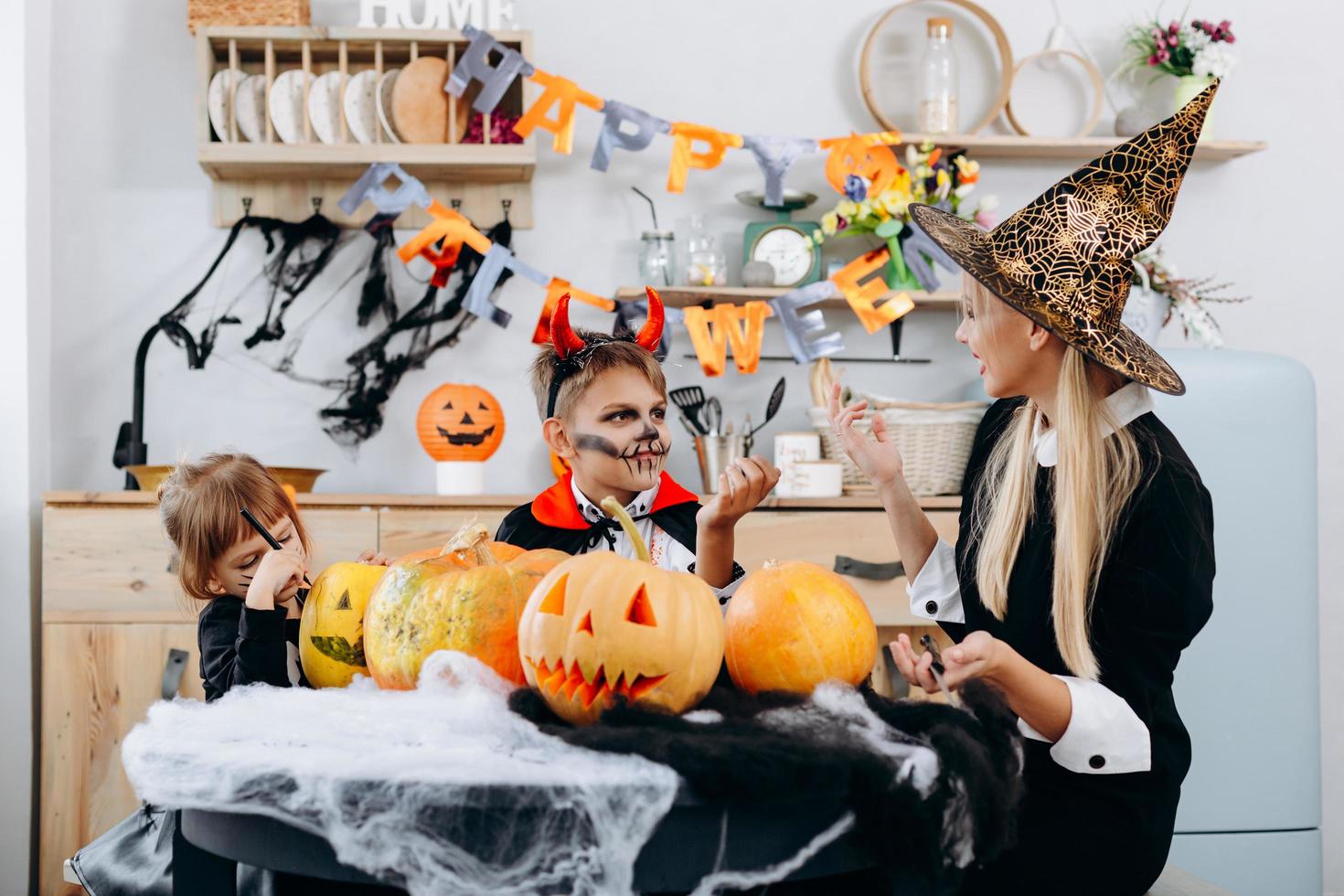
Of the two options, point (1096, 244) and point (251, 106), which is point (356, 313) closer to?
point (251, 106)

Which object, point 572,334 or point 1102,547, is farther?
point 572,334

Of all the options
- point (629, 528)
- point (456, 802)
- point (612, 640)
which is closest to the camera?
point (456, 802)

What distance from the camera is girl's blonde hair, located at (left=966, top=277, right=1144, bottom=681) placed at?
1170 mm

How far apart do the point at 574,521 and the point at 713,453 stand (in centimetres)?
110

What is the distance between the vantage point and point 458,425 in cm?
270

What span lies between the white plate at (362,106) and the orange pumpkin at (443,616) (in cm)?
210

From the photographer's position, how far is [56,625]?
7.99ft

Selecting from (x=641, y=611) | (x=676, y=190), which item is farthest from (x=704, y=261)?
(x=641, y=611)

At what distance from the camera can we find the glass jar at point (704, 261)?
2900 millimetres

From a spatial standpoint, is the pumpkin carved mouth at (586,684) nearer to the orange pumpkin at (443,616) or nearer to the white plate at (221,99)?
→ the orange pumpkin at (443,616)

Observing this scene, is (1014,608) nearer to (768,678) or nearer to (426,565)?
(768,678)

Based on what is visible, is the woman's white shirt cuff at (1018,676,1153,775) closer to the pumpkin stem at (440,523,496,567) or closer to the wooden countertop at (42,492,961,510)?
the pumpkin stem at (440,523,496,567)

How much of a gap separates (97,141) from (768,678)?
106 inches

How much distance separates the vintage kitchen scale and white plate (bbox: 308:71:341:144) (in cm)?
102
